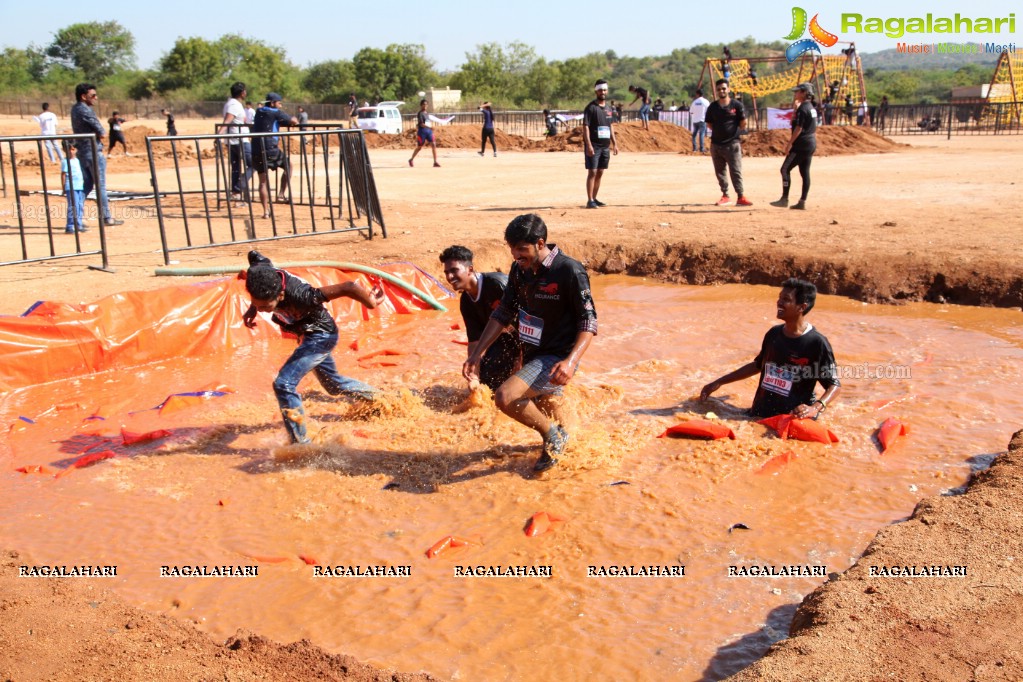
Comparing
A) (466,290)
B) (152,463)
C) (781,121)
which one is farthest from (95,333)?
(781,121)

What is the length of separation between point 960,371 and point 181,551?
6.34 metres

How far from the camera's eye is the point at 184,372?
8.01 metres

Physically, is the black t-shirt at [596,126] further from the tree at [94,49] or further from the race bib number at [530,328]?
the tree at [94,49]

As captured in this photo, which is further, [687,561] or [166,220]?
[166,220]

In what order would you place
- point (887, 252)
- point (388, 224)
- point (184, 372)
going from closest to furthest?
point (184, 372), point (887, 252), point (388, 224)

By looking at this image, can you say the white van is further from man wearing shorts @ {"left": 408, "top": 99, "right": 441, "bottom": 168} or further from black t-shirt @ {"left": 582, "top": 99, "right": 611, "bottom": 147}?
black t-shirt @ {"left": 582, "top": 99, "right": 611, "bottom": 147}

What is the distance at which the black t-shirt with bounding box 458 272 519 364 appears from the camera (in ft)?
20.7

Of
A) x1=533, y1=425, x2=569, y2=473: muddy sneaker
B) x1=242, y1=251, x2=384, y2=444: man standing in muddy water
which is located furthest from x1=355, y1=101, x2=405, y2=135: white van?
x1=533, y1=425, x2=569, y2=473: muddy sneaker

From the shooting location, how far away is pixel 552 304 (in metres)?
5.14

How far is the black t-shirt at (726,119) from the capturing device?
13648 millimetres

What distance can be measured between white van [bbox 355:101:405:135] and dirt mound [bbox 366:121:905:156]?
9.77 feet

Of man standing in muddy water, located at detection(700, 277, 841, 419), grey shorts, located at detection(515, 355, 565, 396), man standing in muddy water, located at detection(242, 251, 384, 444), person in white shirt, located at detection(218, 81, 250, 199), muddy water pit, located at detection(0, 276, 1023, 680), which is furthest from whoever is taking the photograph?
person in white shirt, located at detection(218, 81, 250, 199)

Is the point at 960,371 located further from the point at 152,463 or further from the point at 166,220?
the point at 166,220

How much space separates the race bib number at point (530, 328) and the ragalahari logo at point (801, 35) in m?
28.7
